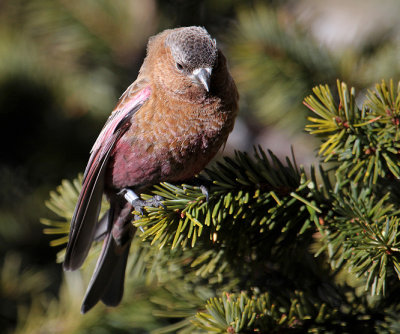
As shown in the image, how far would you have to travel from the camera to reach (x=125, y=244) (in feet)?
8.42

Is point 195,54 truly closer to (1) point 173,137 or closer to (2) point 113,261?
(1) point 173,137

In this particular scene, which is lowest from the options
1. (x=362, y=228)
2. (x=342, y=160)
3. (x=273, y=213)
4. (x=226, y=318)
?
(x=226, y=318)

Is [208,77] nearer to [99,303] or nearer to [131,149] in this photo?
[131,149]

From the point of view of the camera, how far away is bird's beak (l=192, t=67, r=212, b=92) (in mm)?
2332

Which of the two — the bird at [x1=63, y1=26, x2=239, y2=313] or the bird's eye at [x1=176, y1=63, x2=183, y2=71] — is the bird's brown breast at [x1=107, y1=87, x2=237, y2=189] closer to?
the bird at [x1=63, y1=26, x2=239, y2=313]

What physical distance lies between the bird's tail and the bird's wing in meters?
0.12

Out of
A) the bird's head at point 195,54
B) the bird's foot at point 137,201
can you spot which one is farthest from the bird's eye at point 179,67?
the bird's foot at point 137,201

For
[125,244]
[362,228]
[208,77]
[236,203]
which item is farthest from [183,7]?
[362,228]

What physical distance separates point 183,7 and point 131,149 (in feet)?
4.64

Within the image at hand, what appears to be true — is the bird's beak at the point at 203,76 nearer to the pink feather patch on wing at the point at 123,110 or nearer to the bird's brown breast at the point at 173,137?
the bird's brown breast at the point at 173,137

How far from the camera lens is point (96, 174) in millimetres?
2457

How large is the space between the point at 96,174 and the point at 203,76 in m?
0.76

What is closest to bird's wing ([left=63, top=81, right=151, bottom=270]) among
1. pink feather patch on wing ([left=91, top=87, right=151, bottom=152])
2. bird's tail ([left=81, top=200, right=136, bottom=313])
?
pink feather patch on wing ([left=91, top=87, right=151, bottom=152])

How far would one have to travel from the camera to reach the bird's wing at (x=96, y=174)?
2.31 meters
